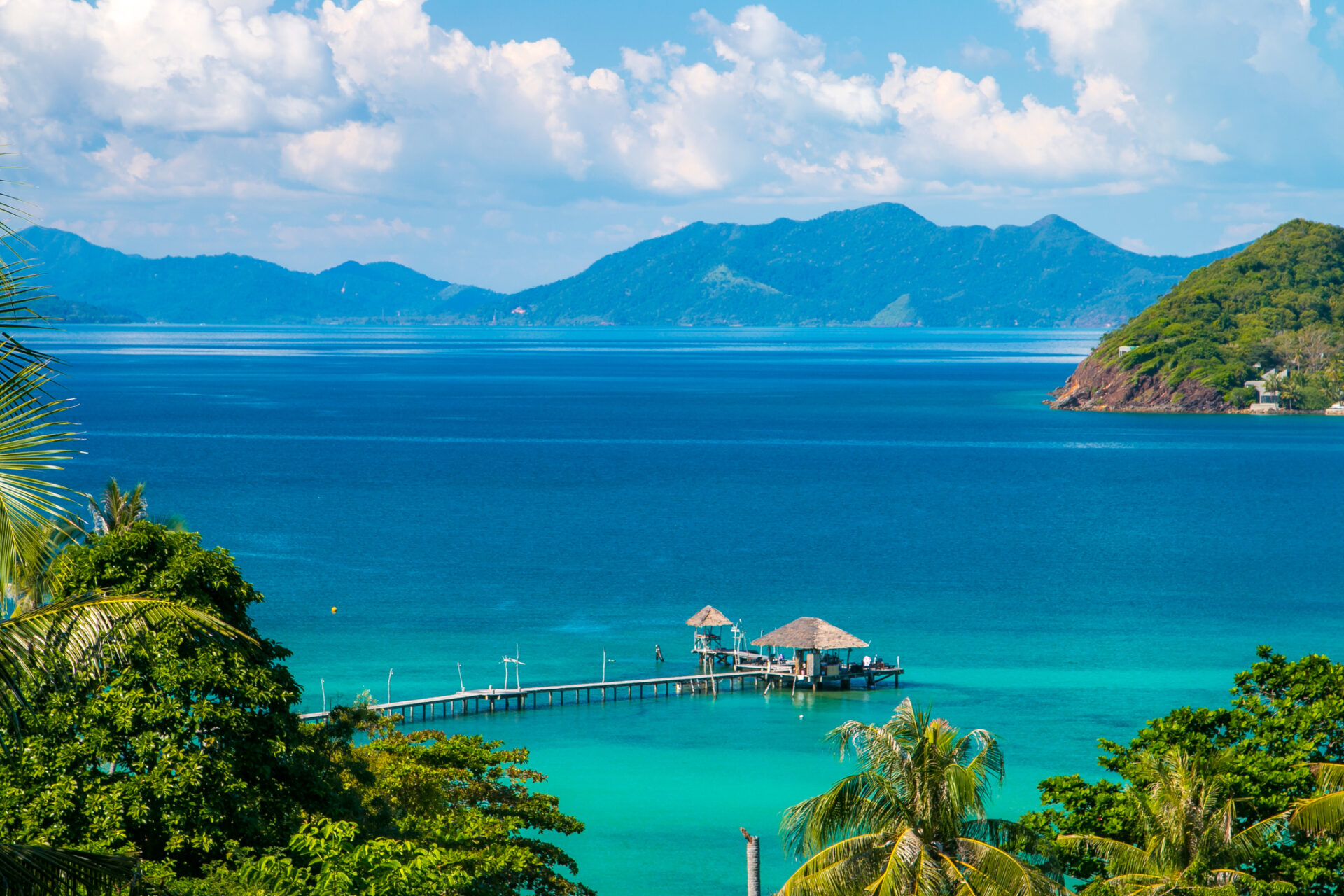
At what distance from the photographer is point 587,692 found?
4756 cm

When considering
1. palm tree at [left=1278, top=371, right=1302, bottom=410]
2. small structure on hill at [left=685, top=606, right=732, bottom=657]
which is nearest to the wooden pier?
small structure on hill at [left=685, top=606, right=732, bottom=657]

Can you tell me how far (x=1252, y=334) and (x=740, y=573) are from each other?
127 metres

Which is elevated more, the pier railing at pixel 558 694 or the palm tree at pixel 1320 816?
the palm tree at pixel 1320 816

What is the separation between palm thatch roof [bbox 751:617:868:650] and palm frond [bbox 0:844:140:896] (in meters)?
38.8

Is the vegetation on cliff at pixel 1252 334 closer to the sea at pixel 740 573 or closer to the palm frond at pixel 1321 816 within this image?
the sea at pixel 740 573

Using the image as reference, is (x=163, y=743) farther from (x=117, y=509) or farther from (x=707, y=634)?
(x=707, y=634)

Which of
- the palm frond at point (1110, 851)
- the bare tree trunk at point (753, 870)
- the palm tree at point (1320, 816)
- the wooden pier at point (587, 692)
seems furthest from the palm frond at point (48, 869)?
the wooden pier at point (587, 692)

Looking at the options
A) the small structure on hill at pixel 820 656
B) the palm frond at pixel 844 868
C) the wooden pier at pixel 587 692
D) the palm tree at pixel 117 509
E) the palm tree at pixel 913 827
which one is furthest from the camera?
the small structure on hill at pixel 820 656

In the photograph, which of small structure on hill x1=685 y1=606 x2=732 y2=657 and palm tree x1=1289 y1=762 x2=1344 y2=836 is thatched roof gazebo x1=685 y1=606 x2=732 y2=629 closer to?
small structure on hill x1=685 y1=606 x2=732 y2=657

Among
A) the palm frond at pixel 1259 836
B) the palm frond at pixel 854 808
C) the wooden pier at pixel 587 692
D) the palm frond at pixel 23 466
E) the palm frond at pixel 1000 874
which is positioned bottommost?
the wooden pier at pixel 587 692

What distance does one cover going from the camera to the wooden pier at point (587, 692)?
44656 millimetres

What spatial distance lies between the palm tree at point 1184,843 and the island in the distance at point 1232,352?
160648 mm

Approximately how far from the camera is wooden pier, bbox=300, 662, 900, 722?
44.7 m

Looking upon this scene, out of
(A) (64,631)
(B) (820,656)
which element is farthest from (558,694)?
(A) (64,631)
